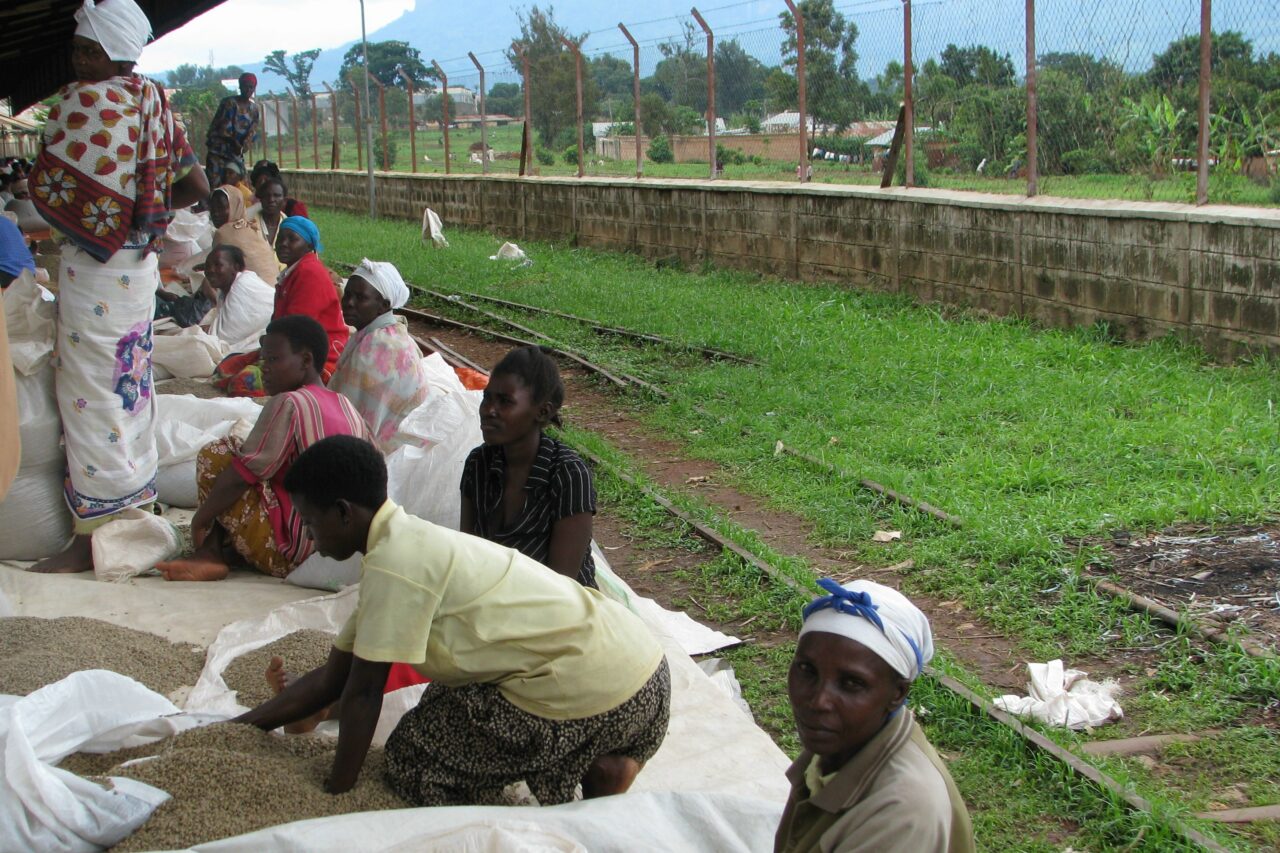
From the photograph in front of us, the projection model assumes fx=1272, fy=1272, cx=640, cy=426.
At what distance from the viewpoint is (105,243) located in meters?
4.80

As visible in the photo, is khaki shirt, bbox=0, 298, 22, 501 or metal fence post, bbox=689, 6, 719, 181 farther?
metal fence post, bbox=689, 6, 719, 181

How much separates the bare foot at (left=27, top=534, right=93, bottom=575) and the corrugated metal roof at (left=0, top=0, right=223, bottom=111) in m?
5.20

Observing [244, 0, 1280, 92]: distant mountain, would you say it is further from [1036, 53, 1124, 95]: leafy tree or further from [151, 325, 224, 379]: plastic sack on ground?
[151, 325, 224, 379]: plastic sack on ground

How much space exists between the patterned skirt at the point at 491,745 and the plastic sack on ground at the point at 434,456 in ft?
7.36

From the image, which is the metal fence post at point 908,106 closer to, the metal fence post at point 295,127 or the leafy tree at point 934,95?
the leafy tree at point 934,95

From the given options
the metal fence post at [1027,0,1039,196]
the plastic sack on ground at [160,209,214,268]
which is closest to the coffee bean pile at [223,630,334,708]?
the plastic sack on ground at [160,209,214,268]

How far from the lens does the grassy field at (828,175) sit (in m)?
9.29

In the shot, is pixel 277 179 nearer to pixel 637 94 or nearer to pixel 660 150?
pixel 637 94

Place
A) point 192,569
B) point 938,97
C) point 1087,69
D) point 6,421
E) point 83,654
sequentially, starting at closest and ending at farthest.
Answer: point 6,421, point 83,654, point 192,569, point 1087,69, point 938,97

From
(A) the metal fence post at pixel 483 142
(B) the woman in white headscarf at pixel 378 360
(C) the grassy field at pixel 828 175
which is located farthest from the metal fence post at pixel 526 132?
(B) the woman in white headscarf at pixel 378 360

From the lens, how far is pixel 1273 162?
901 centimetres

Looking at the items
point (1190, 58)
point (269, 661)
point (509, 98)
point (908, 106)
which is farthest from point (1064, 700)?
point (509, 98)

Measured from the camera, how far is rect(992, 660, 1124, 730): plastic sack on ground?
4.08 m

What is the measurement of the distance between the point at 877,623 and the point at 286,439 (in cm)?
299
